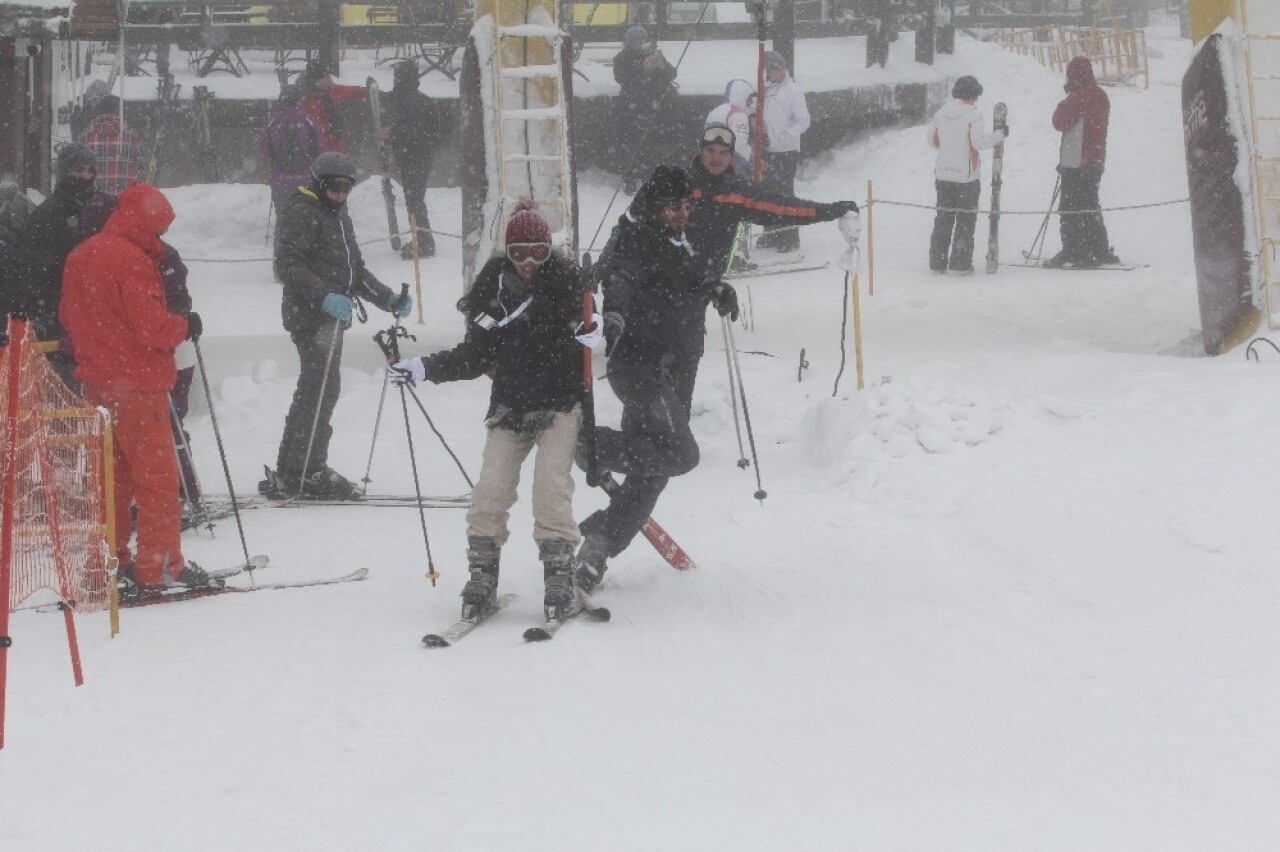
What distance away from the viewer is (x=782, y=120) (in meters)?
15.4

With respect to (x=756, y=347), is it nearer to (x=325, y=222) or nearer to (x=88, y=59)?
(x=325, y=222)

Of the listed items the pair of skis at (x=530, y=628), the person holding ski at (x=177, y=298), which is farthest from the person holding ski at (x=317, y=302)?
the pair of skis at (x=530, y=628)

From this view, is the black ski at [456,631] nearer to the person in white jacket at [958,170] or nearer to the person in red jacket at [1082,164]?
the person in white jacket at [958,170]

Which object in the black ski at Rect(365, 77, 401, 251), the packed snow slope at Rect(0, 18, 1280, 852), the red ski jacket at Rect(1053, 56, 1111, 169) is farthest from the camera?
the black ski at Rect(365, 77, 401, 251)

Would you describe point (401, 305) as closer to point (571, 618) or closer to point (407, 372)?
point (407, 372)

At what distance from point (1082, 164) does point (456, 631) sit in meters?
11.1

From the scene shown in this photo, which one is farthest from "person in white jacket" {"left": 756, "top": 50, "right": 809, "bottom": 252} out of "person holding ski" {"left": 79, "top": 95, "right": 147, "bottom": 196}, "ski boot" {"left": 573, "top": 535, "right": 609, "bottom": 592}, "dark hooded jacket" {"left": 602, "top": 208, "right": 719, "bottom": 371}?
"ski boot" {"left": 573, "top": 535, "right": 609, "bottom": 592}

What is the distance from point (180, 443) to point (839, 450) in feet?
12.0

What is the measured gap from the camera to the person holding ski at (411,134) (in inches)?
619

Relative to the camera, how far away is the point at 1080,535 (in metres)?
6.79

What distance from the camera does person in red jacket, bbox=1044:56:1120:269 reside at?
14852 mm

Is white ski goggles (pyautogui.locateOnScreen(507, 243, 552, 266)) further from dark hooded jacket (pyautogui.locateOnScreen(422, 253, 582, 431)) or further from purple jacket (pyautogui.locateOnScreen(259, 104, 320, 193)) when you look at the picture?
purple jacket (pyautogui.locateOnScreen(259, 104, 320, 193))

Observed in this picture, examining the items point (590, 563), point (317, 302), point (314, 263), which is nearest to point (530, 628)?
point (590, 563)

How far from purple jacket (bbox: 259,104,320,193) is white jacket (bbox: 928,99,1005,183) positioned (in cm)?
612
